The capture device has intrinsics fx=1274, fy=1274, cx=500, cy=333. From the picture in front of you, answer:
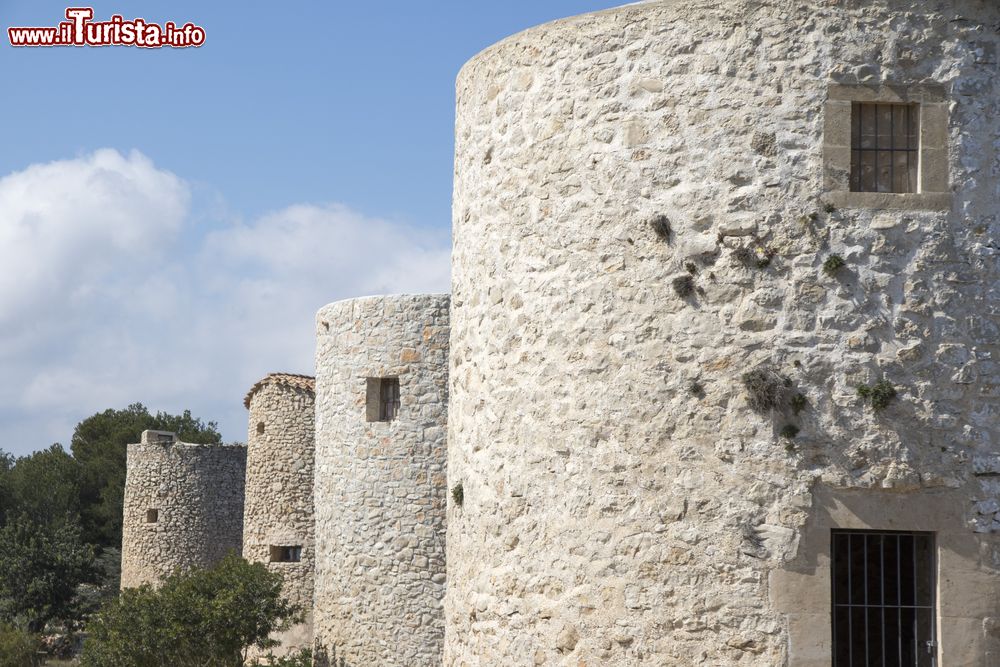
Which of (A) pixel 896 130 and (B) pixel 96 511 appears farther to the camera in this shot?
(B) pixel 96 511

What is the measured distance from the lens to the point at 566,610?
7.70 metres

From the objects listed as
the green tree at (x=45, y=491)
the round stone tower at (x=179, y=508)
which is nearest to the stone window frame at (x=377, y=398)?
the round stone tower at (x=179, y=508)

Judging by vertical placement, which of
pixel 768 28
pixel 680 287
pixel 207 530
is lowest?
pixel 207 530

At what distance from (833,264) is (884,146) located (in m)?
0.83

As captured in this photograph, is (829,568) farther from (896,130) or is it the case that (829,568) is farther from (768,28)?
(768,28)

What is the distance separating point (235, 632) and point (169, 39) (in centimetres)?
825

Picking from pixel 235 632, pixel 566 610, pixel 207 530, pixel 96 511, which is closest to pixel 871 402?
pixel 566 610

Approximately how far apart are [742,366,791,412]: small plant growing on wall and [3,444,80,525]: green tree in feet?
121

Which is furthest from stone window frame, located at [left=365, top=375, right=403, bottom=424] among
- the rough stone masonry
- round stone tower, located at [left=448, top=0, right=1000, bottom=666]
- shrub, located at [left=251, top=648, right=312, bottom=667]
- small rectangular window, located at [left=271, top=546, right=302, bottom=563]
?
round stone tower, located at [left=448, top=0, right=1000, bottom=666]

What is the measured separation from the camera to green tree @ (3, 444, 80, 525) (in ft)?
140

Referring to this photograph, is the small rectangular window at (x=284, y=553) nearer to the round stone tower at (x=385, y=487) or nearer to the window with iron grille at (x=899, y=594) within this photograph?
the round stone tower at (x=385, y=487)

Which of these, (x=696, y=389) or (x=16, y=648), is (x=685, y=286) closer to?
(x=696, y=389)

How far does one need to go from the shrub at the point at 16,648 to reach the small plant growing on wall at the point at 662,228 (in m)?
21.5

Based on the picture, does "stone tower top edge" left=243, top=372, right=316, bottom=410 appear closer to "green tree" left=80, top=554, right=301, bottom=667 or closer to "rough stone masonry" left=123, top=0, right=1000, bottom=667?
"green tree" left=80, top=554, right=301, bottom=667
